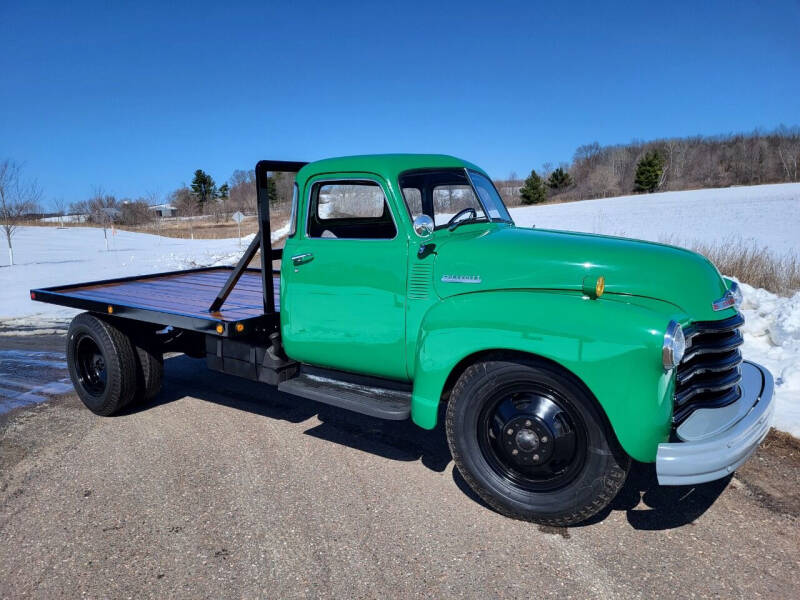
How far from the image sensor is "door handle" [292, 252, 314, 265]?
3723 mm

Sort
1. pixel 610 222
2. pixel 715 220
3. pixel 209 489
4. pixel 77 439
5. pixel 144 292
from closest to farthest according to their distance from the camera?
pixel 209 489 < pixel 77 439 < pixel 144 292 < pixel 715 220 < pixel 610 222

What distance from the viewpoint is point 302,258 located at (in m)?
3.74

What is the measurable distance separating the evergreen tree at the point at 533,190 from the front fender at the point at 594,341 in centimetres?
6113

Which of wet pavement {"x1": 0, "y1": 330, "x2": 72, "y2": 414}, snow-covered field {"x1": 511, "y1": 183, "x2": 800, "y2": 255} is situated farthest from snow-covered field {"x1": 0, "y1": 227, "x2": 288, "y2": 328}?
snow-covered field {"x1": 511, "y1": 183, "x2": 800, "y2": 255}

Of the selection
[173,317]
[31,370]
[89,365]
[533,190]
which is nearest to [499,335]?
[173,317]

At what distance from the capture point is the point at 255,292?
5.32 meters

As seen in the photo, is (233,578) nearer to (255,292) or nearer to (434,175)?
(434,175)

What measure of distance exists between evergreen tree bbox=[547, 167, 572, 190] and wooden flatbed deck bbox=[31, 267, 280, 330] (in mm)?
69788

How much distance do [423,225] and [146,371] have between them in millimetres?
2990

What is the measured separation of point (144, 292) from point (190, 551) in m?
3.18

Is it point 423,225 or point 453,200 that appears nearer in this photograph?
point 423,225

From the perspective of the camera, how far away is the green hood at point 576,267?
2898 mm

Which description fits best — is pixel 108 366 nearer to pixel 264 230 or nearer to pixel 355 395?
pixel 264 230

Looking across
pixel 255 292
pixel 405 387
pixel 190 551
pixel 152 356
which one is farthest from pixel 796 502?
pixel 152 356
